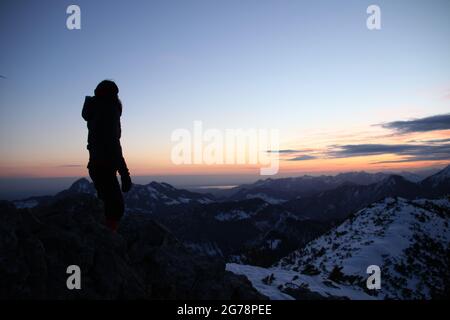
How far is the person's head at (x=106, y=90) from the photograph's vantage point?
364 inches

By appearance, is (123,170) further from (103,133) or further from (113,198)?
(103,133)

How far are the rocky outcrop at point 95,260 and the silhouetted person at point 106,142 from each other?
192 centimetres

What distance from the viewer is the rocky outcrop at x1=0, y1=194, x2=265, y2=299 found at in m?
8.46

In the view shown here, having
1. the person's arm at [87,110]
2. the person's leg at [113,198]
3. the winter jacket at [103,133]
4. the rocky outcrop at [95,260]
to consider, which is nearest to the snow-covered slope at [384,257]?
the rocky outcrop at [95,260]

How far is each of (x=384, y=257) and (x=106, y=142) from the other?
4453cm

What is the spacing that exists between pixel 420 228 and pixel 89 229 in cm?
5934

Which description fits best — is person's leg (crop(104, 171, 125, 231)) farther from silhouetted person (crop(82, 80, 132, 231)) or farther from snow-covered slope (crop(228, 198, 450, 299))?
snow-covered slope (crop(228, 198, 450, 299))

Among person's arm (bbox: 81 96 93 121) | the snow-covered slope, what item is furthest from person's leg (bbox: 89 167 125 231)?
the snow-covered slope

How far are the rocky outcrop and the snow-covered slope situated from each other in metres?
5.41

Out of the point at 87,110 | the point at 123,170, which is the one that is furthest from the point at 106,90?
the point at 123,170
